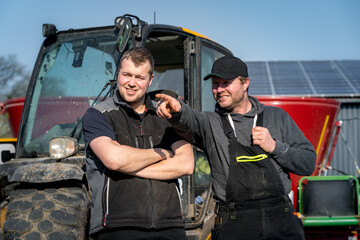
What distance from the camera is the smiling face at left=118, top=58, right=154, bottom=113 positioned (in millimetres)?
2781

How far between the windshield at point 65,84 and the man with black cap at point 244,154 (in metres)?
1.36

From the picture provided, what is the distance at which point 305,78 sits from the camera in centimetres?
1684

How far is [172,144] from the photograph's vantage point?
2.89m

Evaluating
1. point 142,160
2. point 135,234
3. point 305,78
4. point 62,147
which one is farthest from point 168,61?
point 305,78

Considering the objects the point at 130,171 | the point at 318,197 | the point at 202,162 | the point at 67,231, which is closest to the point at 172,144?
the point at 130,171

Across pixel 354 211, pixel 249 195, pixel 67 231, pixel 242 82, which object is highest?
pixel 242 82

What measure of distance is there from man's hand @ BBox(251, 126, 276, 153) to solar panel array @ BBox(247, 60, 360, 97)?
11.2m

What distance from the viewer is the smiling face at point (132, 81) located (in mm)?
2781

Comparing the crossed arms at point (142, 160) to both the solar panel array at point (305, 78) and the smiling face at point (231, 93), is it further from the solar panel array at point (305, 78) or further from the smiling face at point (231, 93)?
the solar panel array at point (305, 78)

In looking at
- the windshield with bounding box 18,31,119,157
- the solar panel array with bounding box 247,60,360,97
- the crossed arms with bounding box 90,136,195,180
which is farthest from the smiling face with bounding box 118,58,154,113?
the solar panel array with bounding box 247,60,360,97

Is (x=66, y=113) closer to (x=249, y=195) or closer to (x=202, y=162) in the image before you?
(x=202, y=162)

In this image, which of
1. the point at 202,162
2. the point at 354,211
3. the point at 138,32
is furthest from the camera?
the point at 354,211

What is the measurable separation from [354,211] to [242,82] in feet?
14.0

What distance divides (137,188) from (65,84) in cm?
193
